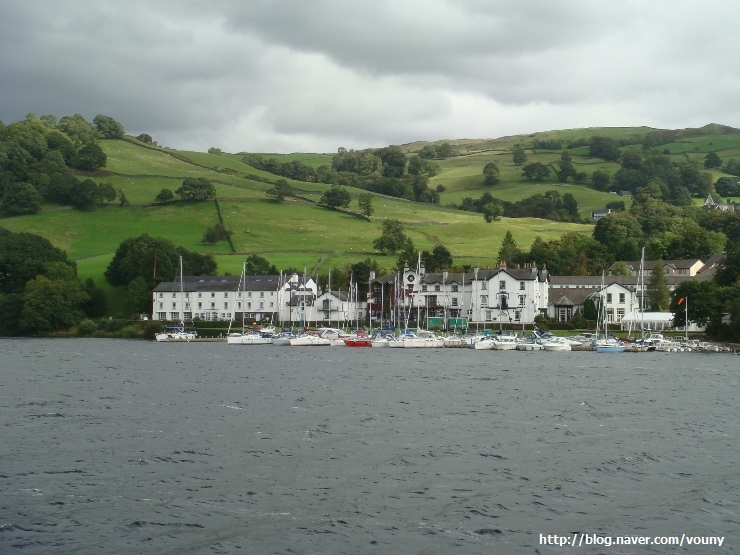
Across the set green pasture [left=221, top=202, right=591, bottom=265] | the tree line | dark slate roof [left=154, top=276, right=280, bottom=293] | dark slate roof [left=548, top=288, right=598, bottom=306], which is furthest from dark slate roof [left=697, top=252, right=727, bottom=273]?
the tree line

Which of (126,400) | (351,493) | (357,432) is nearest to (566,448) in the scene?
(357,432)

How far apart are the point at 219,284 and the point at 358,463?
95.4 m

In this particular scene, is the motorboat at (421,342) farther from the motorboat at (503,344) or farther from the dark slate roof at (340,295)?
the dark slate roof at (340,295)

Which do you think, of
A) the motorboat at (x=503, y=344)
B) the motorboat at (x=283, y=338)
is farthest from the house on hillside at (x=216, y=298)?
the motorboat at (x=503, y=344)

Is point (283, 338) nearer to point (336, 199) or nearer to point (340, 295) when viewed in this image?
point (340, 295)

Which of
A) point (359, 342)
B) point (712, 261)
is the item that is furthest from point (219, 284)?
point (712, 261)

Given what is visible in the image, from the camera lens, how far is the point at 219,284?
121 metres

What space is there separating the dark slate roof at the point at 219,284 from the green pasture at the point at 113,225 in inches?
711

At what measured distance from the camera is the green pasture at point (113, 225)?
456 ft

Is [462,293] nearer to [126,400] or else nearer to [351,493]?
[126,400]

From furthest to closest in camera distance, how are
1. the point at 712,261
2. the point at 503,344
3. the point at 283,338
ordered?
1. the point at 712,261
2. the point at 283,338
3. the point at 503,344

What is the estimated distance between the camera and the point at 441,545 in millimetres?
20219

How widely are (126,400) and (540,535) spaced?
2876 centimetres

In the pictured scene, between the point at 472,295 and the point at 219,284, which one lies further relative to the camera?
the point at 219,284
